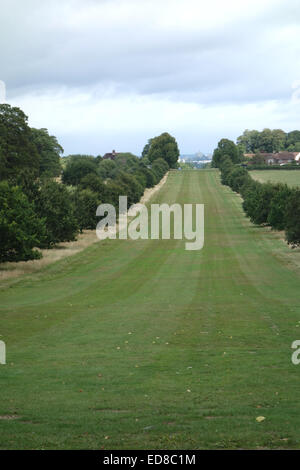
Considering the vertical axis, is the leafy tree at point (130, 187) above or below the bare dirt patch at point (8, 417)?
above

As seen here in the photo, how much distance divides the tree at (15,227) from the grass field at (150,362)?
3655 mm

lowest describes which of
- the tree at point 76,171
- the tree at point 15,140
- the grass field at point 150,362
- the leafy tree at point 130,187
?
the grass field at point 150,362

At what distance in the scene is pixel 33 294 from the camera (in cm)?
3678

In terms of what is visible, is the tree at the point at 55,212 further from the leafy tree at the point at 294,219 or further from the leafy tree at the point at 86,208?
the leafy tree at the point at 294,219

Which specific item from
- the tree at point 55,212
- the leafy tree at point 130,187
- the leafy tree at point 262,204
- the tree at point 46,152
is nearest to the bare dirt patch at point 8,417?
the tree at point 55,212

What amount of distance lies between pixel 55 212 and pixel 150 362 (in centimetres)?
4756

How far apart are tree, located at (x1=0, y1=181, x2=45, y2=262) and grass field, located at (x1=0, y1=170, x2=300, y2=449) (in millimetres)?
3655

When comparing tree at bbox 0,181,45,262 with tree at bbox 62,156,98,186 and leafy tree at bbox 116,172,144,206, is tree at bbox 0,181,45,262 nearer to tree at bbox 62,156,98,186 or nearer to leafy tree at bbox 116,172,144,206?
leafy tree at bbox 116,172,144,206

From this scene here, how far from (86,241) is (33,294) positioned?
41007 mm

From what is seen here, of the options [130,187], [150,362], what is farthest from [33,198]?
[130,187]

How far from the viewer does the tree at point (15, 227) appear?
47.0 m

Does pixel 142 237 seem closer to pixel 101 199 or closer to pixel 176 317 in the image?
pixel 101 199

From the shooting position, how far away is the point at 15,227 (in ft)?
155
